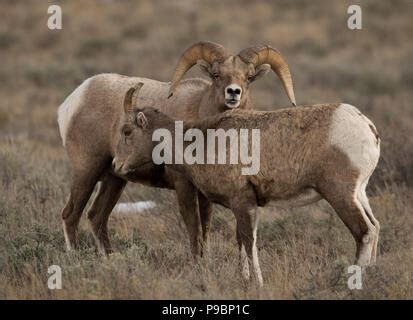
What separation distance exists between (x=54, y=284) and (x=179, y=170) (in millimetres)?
1752

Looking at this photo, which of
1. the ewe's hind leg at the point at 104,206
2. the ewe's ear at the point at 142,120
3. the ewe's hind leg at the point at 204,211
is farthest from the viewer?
the ewe's hind leg at the point at 104,206

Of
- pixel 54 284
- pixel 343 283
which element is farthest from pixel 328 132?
pixel 54 284

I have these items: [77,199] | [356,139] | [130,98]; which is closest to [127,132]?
[130,98]

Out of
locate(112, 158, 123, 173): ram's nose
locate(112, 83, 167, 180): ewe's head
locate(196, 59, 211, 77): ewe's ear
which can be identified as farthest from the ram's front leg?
locate(196, 59, 211, 77): ewe's ear

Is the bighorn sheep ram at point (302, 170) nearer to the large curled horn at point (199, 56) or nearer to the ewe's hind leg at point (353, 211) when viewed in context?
the ewe's hind leg at point (353, 211)

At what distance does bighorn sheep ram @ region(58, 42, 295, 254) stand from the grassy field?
0.37 metres

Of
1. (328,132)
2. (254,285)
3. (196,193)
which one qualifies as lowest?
(254,285)

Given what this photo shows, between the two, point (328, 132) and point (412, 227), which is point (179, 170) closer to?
point (328, 132)

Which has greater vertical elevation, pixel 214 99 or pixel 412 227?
pixel 214 99

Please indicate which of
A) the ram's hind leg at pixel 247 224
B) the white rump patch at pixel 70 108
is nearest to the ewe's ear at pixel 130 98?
the white rump patch at pixel 70 108

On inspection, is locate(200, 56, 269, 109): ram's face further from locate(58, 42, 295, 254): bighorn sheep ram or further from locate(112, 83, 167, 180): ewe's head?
locate(112, 83, 167, 180): ewe's head

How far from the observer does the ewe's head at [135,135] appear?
28.5 feet

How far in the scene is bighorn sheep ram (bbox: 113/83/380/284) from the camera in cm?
770

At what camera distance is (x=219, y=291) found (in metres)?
7.42
